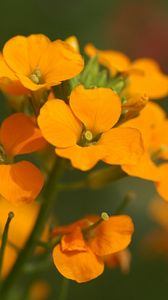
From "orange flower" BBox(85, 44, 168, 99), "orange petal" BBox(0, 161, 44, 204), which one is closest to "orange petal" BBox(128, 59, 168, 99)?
"orange flower" BBox(85, 44, 168, 99)

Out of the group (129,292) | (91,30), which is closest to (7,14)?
(91,30)

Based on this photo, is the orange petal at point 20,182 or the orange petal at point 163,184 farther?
the orange petal at point 163,184

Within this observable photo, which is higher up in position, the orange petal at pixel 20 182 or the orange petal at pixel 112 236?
the orange petal at pixel 20 182

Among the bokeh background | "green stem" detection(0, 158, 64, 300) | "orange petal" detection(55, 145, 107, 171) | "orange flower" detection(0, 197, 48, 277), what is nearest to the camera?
"orange petal" detection(55, 145, 107, 171)

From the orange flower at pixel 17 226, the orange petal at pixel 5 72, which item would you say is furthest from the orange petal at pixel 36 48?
the orange flower at pixel 17 226

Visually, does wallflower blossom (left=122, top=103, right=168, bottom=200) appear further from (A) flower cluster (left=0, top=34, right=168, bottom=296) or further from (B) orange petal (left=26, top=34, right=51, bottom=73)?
(B) orange petal (left=26, top=34, right=51, bottom=73)

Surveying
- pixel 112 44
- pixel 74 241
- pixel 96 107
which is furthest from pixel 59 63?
pixel 112 44

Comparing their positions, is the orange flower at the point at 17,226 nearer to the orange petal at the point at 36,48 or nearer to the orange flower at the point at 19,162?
the orange flower at the point at 19,162

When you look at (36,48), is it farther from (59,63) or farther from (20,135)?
(20,135)
